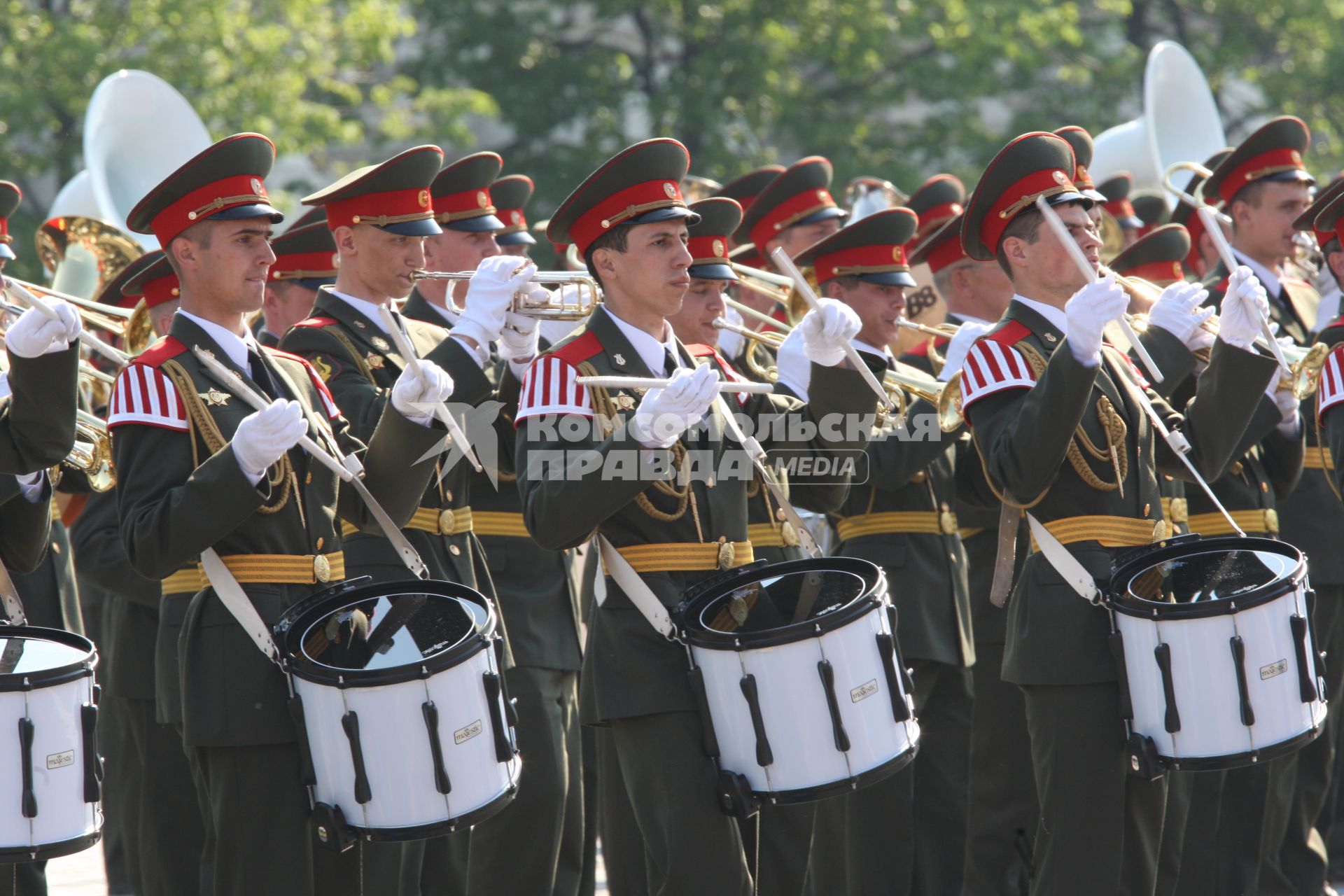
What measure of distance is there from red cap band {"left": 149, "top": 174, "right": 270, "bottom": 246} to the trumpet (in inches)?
44.3

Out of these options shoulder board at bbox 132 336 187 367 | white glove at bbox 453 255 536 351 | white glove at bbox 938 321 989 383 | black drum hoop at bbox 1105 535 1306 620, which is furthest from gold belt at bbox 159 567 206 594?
white glove at bbox 938 321 989 383

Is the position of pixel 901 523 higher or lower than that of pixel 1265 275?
lower

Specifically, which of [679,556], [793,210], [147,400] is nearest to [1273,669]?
[679,556]

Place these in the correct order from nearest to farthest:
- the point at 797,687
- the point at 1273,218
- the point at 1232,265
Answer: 1. the point at 797,687
2. the point at 1232,265
3. the point at 1273,218

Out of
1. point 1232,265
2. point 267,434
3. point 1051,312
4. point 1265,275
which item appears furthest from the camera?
point 1265,275

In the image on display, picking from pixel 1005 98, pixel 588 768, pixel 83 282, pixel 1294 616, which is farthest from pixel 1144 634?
pixel 1005 98

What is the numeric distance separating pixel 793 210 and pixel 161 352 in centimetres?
405

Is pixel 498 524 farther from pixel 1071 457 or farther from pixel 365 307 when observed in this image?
pixel 1071 457

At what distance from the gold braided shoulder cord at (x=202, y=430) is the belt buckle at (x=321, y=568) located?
16 centimetres

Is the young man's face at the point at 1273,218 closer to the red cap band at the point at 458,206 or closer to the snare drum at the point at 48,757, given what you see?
the red cap band at the point at 458,206

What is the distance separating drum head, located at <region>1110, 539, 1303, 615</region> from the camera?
4.84 m

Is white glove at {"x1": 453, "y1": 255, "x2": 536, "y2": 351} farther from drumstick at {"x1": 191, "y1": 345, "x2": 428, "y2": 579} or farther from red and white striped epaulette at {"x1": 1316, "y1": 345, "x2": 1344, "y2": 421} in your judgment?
red and white striped epaulette at {"x1": 1316, "y1": 345, "x2": 1344, "y2": 421}

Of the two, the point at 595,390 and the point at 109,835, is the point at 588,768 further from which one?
the point at 595,390

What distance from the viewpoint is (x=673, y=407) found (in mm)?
→ 4578
